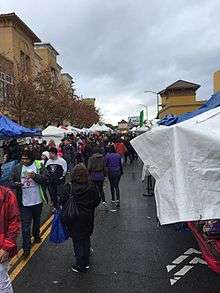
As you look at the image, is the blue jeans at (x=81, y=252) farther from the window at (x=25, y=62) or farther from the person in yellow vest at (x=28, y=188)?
the window at (x=25, y=62)

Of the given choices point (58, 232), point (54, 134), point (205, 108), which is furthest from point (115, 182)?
point (54, 134)

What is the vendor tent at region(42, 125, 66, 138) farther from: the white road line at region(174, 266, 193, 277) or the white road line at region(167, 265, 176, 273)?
the white road line at region(174, 266, 193, 277)

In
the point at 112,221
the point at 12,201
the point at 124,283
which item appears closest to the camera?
the point at 12,201

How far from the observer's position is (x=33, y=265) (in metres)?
7.62

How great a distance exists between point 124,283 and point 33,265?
1.68 metres

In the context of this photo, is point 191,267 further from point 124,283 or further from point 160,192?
point 160,192

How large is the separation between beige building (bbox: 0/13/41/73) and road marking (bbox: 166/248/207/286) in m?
43.3

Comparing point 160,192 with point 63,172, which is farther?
point 63,172

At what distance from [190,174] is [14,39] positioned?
4947cm

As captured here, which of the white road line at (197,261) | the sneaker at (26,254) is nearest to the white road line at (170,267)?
the white road line at (197,261)

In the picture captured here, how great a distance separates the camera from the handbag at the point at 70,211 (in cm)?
704

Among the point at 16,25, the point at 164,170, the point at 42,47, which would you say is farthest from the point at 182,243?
the point at 42,47

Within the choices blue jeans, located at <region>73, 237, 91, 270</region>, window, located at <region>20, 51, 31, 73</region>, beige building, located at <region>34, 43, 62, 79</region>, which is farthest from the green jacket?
beige building, located at <region>34, 43, 62, 79</region>

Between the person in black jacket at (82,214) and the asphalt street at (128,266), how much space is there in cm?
24
